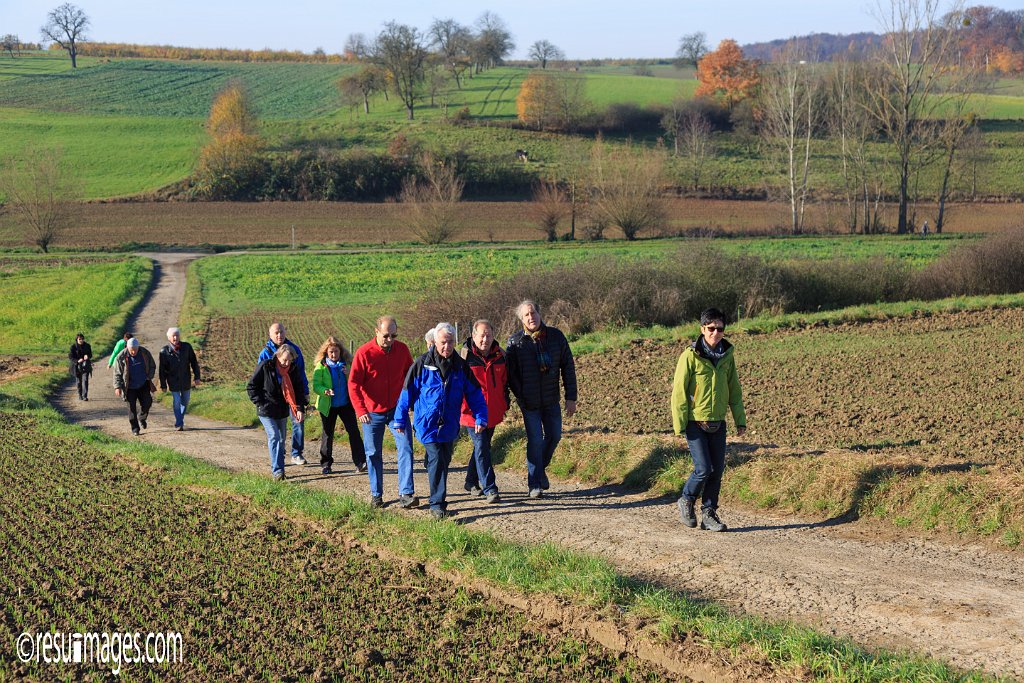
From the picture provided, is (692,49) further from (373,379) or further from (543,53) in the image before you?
(373,379)

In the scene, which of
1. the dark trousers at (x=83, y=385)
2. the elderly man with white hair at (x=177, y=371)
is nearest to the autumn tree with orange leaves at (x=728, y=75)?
the dark trousers at (x=83, y=385)

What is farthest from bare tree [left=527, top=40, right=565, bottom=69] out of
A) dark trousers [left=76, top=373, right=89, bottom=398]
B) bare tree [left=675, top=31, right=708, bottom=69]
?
dark trousers [left=76, top=373, right=89, bottom=398]

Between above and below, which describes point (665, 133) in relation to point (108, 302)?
above

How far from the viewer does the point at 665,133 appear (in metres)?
97.4

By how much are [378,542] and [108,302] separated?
31288 millimetres

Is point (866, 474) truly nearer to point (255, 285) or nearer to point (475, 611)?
point (475, 611)

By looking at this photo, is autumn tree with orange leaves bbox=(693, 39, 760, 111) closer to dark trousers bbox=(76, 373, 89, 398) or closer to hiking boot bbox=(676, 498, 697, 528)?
dark trousers bbox=(76, 373, 89, 398)

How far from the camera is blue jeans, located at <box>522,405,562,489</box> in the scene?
1019 centimetres

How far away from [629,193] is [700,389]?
2013 inches

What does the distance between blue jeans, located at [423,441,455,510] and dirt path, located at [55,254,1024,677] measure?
32cm

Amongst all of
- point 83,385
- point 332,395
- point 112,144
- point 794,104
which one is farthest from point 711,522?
point 112,144

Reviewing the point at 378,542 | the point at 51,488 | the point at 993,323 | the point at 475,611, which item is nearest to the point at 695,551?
the point at 475,611

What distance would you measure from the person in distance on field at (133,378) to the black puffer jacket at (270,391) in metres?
5.41

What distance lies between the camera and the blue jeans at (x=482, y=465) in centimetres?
1008
